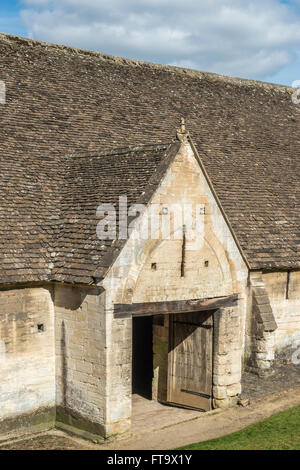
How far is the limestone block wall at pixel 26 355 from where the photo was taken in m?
11.7

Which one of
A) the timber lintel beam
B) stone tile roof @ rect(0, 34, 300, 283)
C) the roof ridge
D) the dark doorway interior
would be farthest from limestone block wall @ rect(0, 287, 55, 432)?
the roof ridge

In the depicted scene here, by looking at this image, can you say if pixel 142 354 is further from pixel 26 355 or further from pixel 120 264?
pixel 120 264

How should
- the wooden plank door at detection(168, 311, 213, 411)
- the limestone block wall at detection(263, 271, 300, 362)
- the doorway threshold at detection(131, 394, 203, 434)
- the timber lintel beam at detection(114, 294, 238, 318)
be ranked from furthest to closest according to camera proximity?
the limestone block wall at detection(263, 271, 300, 362)
the wooden plank door at detection(168, 311, 213, 411)
the doorway threshold at detection(131, 394, 203, 434)
the timber lintel beam at detection(114, 294, 238, 318)

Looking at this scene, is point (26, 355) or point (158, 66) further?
point (158, 66)

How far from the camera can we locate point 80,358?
1187 centimetres

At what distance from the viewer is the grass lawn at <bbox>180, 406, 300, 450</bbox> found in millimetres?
11117

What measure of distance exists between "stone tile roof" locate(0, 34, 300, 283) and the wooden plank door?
255 centimetres

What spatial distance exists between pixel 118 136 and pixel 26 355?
821 cm

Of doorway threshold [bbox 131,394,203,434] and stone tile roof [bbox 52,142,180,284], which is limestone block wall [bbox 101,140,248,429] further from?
doorway threshold [bbox 131,394,203,434]

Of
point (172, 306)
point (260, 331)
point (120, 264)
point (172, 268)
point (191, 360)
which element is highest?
point (120, 264)

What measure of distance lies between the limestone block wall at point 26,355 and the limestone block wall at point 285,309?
289 inches

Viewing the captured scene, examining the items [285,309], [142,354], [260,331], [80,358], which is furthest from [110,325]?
[285,309]

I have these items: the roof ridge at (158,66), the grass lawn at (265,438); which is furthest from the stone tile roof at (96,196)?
the roof ridge at (158,66)
